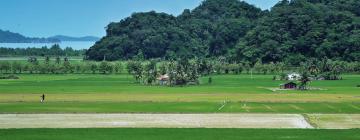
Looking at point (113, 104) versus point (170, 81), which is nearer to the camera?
point (113, 104)

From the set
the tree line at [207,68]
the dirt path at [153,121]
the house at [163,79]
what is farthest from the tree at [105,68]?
the dirt path at [153,121]

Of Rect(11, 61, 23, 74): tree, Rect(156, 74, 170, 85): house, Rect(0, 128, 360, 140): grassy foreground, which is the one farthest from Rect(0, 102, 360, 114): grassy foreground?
Rect(11, 61, 23, 74): tree

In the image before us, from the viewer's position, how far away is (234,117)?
5709 centimetres

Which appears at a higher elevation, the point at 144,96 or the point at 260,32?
the point at 260,32

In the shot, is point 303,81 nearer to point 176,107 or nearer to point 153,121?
point 176,107

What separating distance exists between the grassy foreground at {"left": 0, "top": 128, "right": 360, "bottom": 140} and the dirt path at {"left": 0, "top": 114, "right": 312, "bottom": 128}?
3.06 m

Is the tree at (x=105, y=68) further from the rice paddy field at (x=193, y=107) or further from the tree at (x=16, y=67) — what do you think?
the rice paddy field at (x=193, y=107)

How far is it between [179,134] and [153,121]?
7.85 m

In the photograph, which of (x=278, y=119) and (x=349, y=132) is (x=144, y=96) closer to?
(x=278, y=119)

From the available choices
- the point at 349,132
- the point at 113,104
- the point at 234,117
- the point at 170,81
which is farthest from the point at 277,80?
the point at 349,132

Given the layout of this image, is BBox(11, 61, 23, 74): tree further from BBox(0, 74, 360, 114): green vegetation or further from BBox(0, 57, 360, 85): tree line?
BBox(0, 74, 360, 114): green vegetation

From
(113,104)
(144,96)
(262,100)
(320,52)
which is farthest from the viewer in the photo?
(320,52)

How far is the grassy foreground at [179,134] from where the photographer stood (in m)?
44.7

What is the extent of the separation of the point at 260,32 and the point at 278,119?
120 meters
